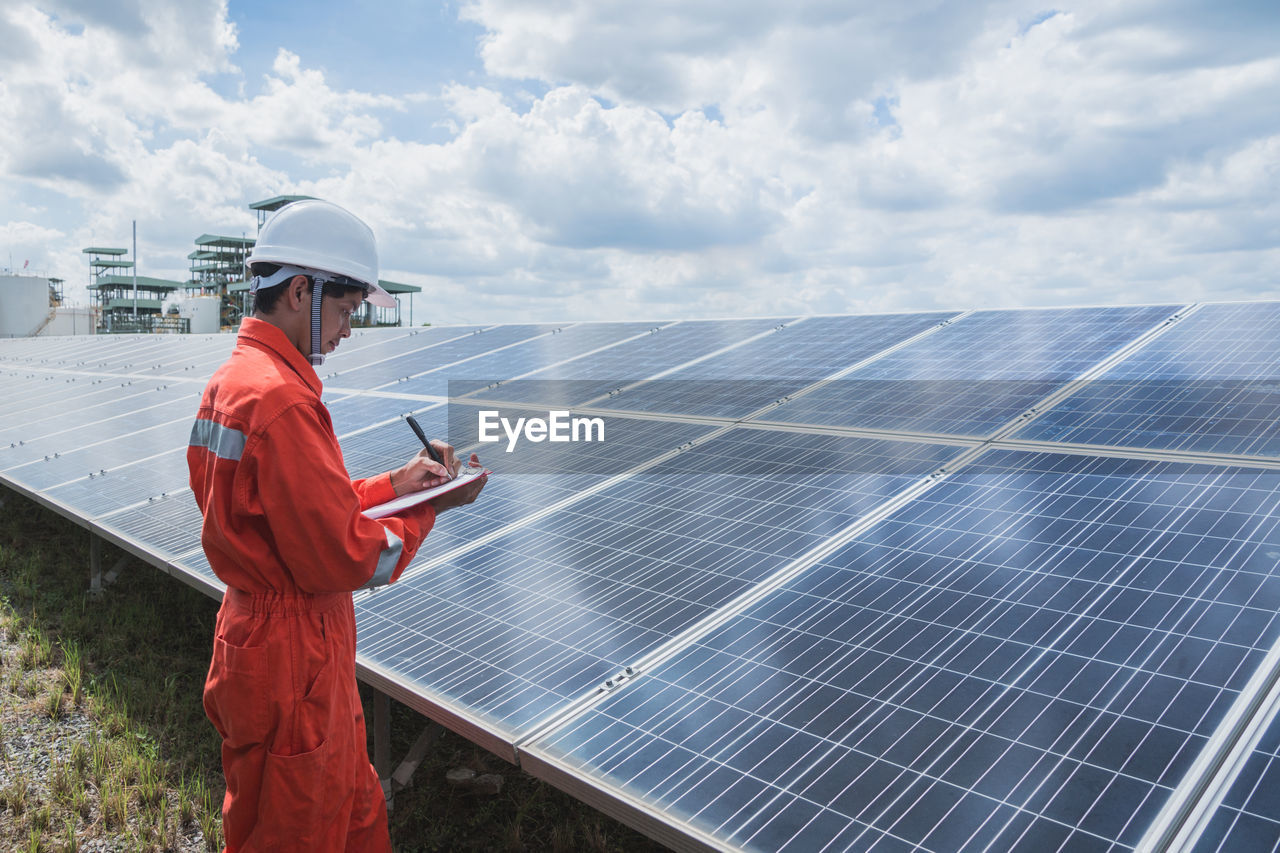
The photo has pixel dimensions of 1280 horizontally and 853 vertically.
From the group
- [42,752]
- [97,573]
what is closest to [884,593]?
[42,752]

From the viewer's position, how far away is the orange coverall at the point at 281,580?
2785 mm

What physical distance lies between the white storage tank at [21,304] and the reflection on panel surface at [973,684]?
52305mm

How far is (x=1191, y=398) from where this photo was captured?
20.6ft

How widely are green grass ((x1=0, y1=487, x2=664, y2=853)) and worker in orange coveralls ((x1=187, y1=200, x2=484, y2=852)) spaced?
2723 mm

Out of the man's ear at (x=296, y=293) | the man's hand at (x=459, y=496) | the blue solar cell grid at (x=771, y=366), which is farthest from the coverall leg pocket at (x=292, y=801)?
the blue solar cell grid at (x=771, y=366)

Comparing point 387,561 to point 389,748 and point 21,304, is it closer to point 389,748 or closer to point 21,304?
point 389,748

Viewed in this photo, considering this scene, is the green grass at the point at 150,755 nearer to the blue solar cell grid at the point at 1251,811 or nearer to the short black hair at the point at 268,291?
the blue solar cell grid at the point at 1251,811

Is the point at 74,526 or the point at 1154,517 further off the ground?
the point at 1154,517

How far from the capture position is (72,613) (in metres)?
9.22

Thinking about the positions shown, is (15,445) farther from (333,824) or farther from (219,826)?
(333,824)

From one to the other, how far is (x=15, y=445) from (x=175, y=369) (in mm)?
5141

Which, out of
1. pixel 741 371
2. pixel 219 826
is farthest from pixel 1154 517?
pixel 219 826

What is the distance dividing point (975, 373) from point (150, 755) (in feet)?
24.5

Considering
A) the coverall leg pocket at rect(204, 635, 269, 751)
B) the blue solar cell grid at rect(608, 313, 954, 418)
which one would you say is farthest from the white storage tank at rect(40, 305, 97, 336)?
the coverall leg pocket at rect(204, 635, 269, 751)
